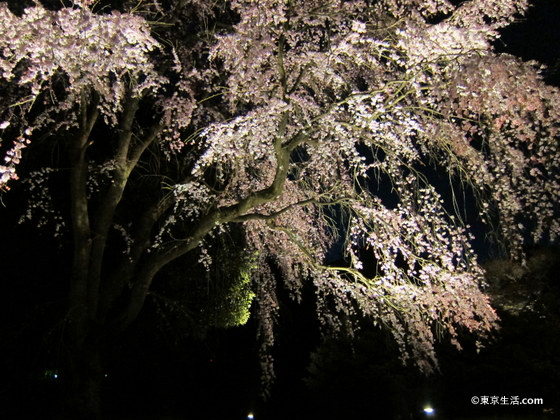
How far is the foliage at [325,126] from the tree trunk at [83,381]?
14 centimetres

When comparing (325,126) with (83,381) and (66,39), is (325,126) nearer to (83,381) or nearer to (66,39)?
(66,39)

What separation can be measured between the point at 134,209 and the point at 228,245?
139 centimetres

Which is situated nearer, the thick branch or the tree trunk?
the tree trunk

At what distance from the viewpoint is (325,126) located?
398 cm

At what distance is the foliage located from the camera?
3.17 meters

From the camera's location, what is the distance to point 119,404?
7.45 m

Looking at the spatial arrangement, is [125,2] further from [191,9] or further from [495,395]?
[495,395]

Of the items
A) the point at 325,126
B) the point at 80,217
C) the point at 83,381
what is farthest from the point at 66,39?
the point at 83,381

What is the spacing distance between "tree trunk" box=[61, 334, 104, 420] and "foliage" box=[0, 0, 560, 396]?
14cm

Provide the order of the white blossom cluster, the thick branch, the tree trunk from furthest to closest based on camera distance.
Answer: the thick branch → the tree trunk → the white blossom cluster

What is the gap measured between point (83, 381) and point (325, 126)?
340cm

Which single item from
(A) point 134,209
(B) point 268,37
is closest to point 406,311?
(B) point 268,37

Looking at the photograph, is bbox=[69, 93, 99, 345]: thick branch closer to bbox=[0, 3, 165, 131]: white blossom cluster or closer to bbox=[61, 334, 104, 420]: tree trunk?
bbox=[61, 334, 104, 420]: tree trunk

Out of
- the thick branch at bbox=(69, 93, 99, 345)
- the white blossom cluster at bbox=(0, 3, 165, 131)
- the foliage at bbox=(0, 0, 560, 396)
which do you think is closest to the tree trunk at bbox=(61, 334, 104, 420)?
the foliage at bbox=(0, 0, 560, 396)
